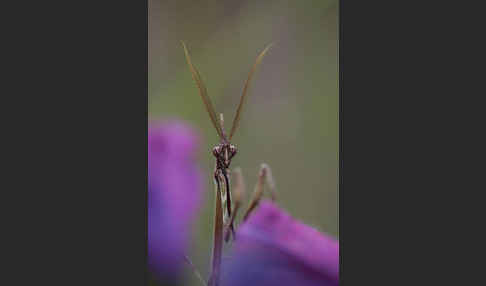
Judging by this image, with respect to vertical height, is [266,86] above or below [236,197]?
above

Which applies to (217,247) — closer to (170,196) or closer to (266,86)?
(170,196)

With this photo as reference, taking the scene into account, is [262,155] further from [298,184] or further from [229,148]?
[229,148]

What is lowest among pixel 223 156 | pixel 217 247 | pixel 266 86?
pixel 217 247

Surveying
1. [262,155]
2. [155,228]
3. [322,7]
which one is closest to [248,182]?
[262,155]

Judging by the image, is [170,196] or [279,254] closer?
[279,254]

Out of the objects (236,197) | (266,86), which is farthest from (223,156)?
(266,86)

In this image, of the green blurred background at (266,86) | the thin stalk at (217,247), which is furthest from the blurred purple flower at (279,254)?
the green blurred background at (266,86)
